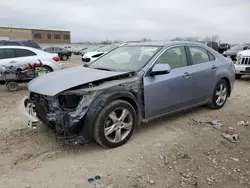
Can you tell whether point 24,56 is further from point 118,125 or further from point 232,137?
point 232,137

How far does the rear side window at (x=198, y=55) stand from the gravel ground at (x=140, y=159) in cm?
128

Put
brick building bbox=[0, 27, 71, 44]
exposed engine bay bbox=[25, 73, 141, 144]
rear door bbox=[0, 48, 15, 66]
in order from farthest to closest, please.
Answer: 1. brick building bbox=[0, 27, 71, 44]
2. rear door bbox=[0, 48, 15, 66]
3. exposed engine bay bbox=[25, 73, 141, 144]

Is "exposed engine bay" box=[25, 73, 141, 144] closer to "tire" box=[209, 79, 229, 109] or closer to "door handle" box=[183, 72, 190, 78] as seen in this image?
"door handle" box=[183, 72, 190, 78]

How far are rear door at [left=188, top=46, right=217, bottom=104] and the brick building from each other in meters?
54.8

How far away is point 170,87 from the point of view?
4.17 meters

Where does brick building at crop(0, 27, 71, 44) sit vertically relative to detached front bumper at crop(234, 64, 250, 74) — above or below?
above

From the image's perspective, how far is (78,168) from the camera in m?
3.13

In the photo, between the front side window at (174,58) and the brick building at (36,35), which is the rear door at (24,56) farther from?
the brick building at (36,35)

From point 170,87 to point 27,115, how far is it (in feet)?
7.82

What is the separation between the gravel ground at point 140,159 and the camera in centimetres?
287

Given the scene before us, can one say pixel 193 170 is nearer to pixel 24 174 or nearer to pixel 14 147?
pixel 24 174

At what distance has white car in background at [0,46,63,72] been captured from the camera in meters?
8.34

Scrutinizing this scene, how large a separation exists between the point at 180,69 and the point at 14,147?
3.14 metres

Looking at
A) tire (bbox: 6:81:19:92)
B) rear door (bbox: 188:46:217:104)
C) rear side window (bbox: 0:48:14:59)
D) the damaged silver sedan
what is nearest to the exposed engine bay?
the damaged silver sedan
